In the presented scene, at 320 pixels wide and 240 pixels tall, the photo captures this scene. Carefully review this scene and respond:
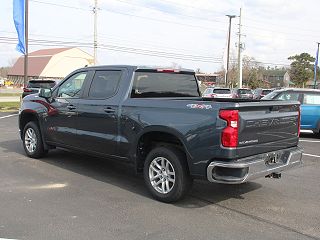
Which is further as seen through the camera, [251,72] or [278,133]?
[251,72]

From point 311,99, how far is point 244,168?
9.13m

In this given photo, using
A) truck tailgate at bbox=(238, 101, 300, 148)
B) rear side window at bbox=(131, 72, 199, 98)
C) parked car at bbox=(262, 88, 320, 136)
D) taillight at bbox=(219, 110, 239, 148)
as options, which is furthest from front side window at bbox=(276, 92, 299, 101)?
taillight at bbox=(219, 110, 239, 148)

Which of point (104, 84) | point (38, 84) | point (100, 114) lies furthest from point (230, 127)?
point (38, 84)

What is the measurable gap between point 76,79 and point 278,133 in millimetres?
3762

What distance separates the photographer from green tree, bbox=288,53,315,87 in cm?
8350

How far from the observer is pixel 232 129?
17.2ft

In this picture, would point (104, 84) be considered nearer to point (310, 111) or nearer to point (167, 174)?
point (167, 174)

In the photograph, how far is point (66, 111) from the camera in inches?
304

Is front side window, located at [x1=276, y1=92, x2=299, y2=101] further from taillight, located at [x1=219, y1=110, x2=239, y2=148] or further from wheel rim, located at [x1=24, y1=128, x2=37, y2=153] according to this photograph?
taillight, located at [x1=219, y1=110, x2=239, y2=148]

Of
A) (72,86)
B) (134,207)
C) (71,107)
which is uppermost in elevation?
(72,86)

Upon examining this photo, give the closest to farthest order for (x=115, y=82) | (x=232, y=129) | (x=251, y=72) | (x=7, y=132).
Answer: (x=232, y=129) < (x=115, y=82) < (x=7, y=132) < (x=251, y=72)

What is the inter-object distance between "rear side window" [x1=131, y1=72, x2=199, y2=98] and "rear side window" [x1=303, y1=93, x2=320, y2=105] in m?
7.08

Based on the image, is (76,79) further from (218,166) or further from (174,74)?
(218,166)

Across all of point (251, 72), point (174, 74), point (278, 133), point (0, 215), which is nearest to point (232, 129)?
point (278, 133)
